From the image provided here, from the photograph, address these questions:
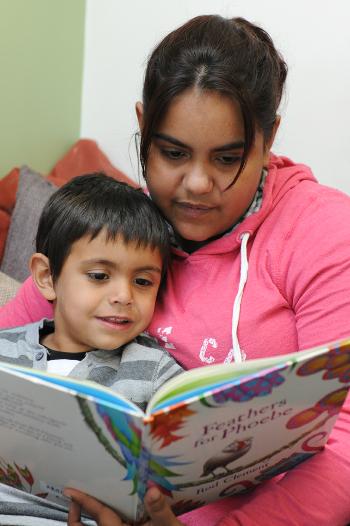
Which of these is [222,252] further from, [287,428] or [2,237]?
[2,237]

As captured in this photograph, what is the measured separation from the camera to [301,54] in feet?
5.42

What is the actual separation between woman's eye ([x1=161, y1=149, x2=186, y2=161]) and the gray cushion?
2.30 ft

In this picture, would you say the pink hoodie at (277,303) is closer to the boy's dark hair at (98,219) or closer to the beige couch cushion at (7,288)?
the boy's dark hair at (98,219)

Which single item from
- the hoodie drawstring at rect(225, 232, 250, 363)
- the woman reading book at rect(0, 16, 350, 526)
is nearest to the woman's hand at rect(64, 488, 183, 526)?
the woman reading book at rect(0, 16, 350, 526)

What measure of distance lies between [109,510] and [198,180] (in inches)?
19.9

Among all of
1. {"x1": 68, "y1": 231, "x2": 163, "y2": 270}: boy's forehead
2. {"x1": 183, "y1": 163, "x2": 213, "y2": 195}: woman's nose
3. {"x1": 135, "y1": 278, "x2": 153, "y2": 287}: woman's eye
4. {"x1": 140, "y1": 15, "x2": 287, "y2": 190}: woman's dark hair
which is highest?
{"x1": 140, "y1": 15, "x2": 287, "y2": 190}: woman's dark hair

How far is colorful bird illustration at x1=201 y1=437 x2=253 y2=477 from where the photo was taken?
85cm

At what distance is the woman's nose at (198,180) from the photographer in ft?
3.62

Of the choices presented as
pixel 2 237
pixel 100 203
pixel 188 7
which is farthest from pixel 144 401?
pixel 188 7

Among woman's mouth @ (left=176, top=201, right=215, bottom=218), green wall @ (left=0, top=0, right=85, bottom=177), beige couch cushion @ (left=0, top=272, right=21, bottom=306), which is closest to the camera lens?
woman's mouth @ (left=176, top=201, right=215, bottom=218)

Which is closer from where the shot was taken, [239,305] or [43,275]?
[239,305]

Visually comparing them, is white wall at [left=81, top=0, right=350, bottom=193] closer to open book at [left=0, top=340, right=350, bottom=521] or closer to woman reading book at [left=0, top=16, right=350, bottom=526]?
woman reading book at [left=0, top=16, right=350, bottom=526]

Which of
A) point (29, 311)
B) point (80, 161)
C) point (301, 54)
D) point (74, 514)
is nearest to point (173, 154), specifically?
point (29, 311)

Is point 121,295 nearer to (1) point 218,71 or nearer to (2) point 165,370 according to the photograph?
(2) point 165,370
